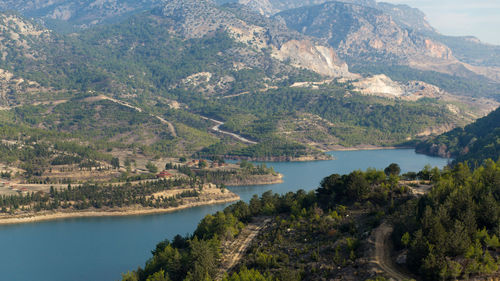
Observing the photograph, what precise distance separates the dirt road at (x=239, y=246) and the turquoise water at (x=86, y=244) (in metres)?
22.4

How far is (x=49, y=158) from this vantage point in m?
131

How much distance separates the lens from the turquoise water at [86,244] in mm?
74750

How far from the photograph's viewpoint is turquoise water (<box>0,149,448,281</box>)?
74.8 m

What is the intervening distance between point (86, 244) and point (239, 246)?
42141 millimetres

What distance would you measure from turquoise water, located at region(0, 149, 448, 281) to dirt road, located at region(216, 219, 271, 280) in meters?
22.4

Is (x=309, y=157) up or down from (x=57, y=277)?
up

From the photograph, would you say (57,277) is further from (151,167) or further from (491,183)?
(151,167)

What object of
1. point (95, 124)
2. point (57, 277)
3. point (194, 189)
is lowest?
point (57, 277)

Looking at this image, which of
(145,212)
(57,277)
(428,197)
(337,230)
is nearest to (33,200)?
(145,212)

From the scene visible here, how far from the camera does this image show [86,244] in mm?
87125

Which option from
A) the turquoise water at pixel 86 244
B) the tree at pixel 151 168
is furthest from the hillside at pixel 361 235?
the tree at pixel 151 168

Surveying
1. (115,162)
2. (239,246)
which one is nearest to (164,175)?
(115,162)

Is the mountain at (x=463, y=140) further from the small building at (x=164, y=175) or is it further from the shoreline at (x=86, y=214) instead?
the shoreline at (x=86, y=214)

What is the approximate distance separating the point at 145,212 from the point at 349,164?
218 ft
